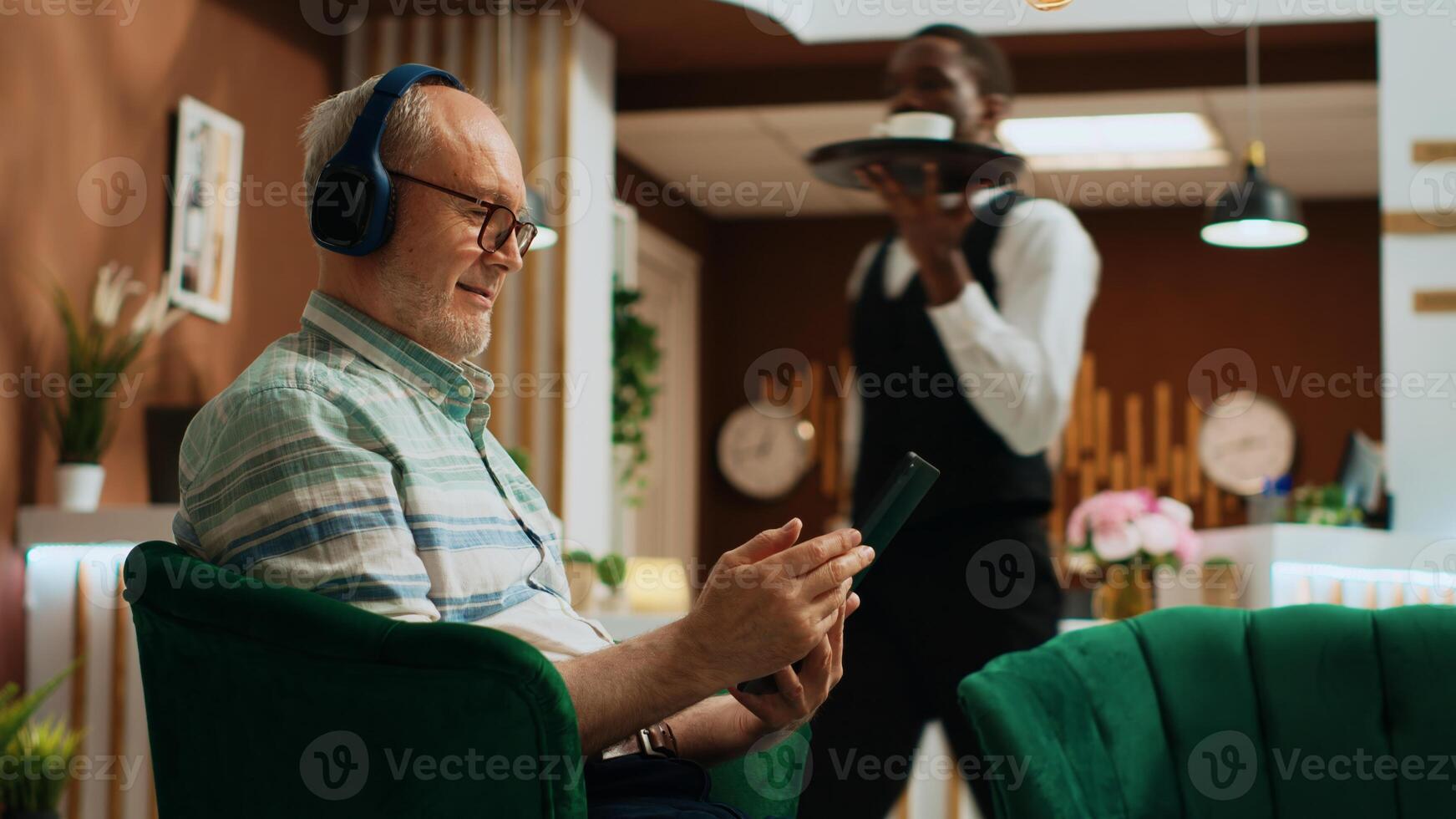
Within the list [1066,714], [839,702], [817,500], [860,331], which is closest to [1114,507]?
[860,331]

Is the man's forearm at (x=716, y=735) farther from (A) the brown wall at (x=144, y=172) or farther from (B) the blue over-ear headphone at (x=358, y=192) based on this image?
(A) the brown wall at (x=144, y=172)

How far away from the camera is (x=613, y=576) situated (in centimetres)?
377

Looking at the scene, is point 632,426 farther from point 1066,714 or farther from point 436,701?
point 436,701

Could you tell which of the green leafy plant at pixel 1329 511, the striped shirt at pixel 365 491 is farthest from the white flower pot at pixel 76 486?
the green leafy plant at pixel 1329 511

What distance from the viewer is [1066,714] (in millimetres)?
1730

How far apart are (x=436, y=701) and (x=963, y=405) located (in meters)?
1.43

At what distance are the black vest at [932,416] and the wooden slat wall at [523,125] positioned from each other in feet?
8.15

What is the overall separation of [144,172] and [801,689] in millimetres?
3155
